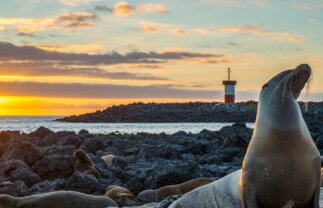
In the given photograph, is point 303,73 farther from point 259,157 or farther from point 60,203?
point 60,203

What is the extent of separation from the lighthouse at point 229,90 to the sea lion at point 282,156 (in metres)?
115

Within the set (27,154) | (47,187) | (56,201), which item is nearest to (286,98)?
(56,201)

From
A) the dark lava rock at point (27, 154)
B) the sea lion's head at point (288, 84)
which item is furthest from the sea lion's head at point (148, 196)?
the dark lava rock at point (27, 154)

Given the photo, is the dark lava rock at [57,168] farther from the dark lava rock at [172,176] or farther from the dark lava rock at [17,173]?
the dark lava rock at [172,176]

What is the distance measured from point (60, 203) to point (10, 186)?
12.8ft

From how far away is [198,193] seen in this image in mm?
9227

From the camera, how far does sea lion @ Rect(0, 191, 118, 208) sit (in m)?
11.1

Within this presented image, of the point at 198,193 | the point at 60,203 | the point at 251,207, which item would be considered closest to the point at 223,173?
the point at 60,203

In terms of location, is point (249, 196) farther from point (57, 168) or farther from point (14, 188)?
point (57, 168)

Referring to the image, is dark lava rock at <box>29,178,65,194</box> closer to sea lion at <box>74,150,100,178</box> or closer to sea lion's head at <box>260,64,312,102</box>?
sea lion at <box>74,150,100,178</box>

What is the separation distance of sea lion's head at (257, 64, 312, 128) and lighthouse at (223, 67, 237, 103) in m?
115

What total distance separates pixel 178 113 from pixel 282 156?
117825 millimetres

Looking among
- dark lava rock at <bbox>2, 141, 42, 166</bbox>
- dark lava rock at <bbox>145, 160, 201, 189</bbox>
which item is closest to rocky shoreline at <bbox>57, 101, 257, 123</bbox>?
dark lava rock at <bbox>2, 141, 42, 166</bbox>

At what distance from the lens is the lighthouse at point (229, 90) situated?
402 ft
